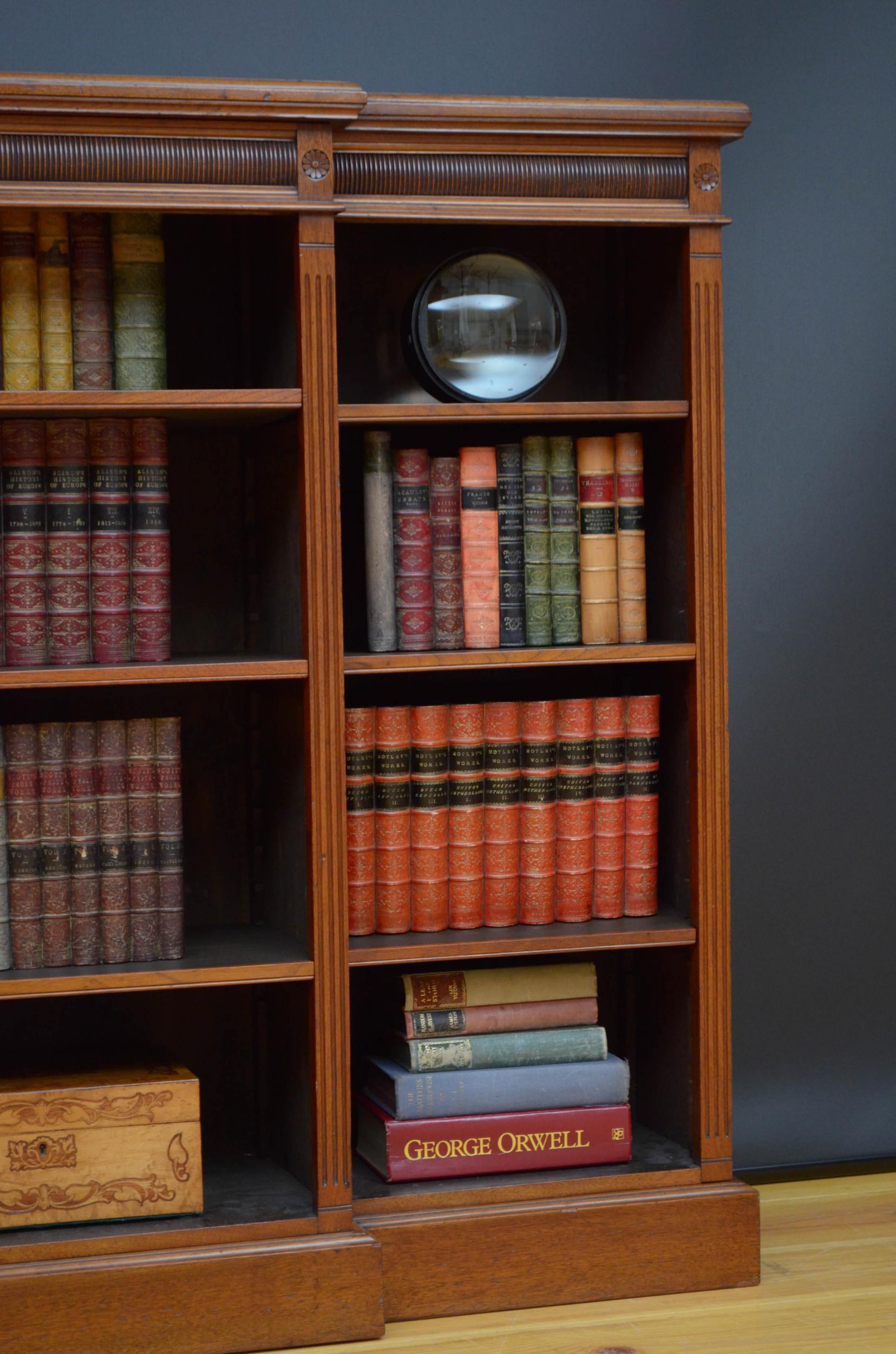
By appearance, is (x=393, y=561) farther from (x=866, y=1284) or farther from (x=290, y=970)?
(x=866, y=1284)

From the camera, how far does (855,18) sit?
9.66ft

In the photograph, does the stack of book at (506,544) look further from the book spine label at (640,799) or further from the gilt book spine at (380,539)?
the book spine label at (640,799)

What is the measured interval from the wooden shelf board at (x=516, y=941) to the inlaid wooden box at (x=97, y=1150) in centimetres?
34

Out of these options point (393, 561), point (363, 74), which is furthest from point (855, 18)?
point (393, 561)

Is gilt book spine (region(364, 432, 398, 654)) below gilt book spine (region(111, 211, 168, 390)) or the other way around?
below

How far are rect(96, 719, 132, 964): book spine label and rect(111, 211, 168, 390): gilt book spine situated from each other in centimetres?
53

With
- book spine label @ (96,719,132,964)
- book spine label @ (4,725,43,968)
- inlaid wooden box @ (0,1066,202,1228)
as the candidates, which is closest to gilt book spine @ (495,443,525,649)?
book spine label @ (96,719,132,964)

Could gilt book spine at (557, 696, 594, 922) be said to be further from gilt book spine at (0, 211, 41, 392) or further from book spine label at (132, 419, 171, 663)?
gilt book spine at (0, 211, 41, 392)

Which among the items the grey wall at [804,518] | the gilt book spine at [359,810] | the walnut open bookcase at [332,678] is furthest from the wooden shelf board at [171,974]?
the grey wall at [804,518]

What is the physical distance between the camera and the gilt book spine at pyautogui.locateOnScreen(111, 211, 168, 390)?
2.28 m

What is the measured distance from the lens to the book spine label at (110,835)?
7.58 feet

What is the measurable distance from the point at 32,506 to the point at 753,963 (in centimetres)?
163

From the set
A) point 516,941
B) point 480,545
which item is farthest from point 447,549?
point 516,941

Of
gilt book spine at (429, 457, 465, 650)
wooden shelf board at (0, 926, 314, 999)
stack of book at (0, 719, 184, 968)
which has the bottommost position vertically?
wooden shelf board at (0, 926, 314, 999)
